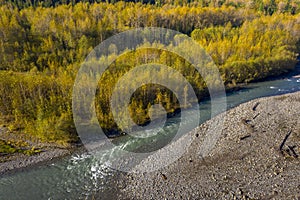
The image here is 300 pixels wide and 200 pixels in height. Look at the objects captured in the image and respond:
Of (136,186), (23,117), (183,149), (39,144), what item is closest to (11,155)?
(39,144)

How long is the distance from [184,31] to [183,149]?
45597 mm

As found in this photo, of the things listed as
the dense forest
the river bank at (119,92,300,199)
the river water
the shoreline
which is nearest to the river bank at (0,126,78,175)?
the shoreline

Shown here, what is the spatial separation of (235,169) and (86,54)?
101 feet

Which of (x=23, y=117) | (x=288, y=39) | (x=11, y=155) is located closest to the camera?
(x=11, y=155)

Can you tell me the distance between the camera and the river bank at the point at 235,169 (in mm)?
19422

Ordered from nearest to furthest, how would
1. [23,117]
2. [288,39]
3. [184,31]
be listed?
[23,117], [288,39], [184,31]

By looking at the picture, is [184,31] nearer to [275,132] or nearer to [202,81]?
[202,81]

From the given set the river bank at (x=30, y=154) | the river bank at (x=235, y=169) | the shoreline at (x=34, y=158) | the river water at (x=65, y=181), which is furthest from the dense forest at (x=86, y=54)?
the river bank at (x=235, y=169)

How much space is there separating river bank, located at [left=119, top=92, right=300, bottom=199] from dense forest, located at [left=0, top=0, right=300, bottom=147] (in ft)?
28.0

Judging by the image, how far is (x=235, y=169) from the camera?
21641 millimetres

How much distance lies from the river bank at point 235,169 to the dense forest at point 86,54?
8545mm

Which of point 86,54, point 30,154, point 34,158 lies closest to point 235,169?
point 34,158

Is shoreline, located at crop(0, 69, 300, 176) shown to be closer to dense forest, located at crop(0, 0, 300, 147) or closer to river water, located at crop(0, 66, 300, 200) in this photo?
river water, located at crop(0, 66, 300, 200)

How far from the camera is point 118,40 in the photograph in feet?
160
